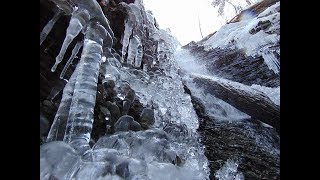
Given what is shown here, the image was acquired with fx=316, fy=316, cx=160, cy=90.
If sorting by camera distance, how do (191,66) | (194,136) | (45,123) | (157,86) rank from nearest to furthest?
(45,123) < (194,136) < (157,86) < (191,66)

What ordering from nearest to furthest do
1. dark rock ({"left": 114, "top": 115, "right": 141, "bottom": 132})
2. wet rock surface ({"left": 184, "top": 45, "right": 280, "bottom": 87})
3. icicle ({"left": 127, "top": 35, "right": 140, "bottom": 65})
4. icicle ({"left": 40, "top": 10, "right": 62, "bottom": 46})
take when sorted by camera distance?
icicle ({"left": 40, "top": 10, "right": 62, "bottom": 46}) → dark rock ({"left": 114, "top": 115, "right": 141, "bottom": 132}) → wet rock surface ({"left": 184, "top": 45, "right": 280, "bottom": 87}) → icicle ({"left": 127, "top": 35, "right": 140, "bottom": 65})

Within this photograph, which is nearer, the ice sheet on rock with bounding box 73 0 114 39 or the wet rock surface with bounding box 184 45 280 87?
the ice sheet on rock with bounding box 73 0 114 39

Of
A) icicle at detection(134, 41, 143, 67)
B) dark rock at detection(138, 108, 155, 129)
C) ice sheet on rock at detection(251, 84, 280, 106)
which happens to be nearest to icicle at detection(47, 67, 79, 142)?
dark rock at detection(138, 108, 155, 129)

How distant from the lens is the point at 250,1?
546 cm

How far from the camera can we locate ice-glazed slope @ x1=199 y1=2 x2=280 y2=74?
137 inches

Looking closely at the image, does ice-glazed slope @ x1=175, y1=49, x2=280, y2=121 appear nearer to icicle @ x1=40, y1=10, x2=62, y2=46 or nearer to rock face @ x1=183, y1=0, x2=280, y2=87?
rock face @ x1=183, y1=0, x2=280, y2=87

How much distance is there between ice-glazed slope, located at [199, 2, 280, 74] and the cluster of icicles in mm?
1411

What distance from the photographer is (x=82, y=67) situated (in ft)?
7.82

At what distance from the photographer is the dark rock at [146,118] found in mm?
3002

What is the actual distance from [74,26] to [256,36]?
227cm

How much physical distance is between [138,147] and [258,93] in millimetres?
1494
